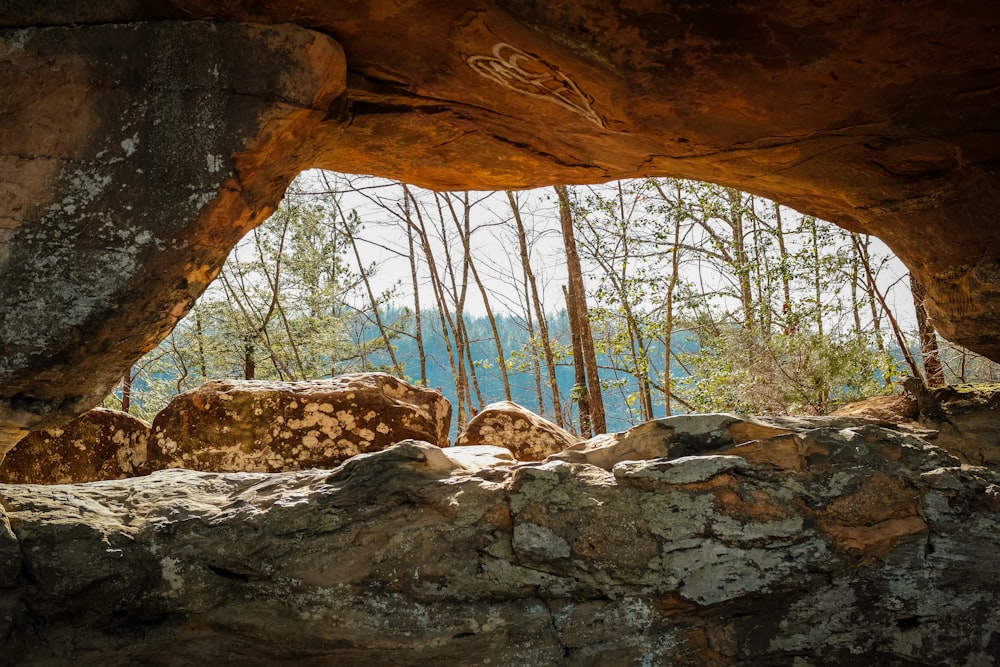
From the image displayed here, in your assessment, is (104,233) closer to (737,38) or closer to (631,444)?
(631,444)

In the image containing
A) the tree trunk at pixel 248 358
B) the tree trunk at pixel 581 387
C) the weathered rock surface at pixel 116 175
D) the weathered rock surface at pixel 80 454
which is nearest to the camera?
the weathered rock surface at pixel 116 175

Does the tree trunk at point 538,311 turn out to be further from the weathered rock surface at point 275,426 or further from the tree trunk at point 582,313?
the weathered rock surface at point 275,426

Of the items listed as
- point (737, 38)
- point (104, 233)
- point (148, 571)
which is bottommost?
point (148, 571)

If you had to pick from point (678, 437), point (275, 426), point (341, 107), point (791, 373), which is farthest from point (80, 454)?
point (791, 373)

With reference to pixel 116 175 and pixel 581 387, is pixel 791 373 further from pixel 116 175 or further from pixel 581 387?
pixel 116 175

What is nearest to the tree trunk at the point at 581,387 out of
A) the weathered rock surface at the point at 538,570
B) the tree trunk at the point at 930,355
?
the tree trunk at the point at 930,355

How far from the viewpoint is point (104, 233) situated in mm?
3582

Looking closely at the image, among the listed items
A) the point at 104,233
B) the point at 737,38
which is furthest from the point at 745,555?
the point at 104,233

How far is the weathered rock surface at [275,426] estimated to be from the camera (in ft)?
20.1

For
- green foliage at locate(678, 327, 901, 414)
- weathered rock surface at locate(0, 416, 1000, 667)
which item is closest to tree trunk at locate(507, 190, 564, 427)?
green foliage at locate(678, 327, 901, 414)

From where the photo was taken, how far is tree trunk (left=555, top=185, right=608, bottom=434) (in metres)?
10.1

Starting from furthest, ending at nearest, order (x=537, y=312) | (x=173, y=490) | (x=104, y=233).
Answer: (x=537, y=312)
(x=173, y=490)
(x=104, y=233)

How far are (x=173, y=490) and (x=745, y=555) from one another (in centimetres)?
307

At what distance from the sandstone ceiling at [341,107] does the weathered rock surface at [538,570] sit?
911mm
